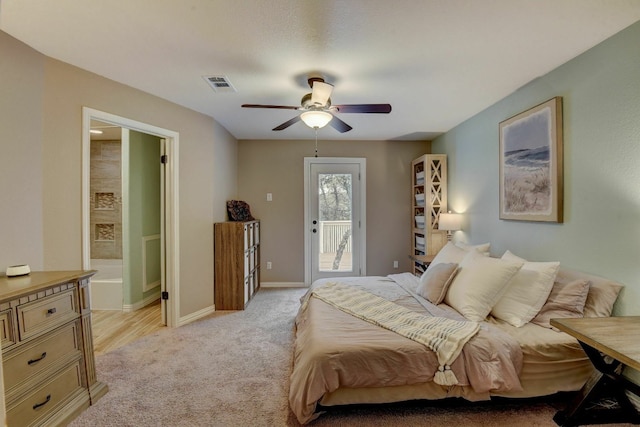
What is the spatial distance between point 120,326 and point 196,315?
0.79 metres

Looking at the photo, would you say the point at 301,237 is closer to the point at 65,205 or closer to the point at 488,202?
the point at 488,202

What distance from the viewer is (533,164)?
256cm

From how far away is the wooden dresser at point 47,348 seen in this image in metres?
1.55

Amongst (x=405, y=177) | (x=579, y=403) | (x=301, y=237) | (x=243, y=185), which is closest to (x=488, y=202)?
(x=405, y=177)

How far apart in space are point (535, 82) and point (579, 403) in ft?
7.99

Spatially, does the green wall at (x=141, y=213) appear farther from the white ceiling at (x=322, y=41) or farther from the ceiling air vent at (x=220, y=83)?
the ceiling air vent at (x=220, y=83)

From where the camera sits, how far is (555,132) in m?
2.33

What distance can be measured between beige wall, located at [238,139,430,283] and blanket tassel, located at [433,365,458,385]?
3.09 meters

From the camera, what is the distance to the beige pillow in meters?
2.48

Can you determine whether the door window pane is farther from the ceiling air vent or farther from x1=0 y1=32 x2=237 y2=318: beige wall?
x1=0 y1=32 x2=237 y2=318: beige wall

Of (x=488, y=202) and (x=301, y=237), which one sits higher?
(x=488, y=202)

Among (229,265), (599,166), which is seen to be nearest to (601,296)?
(599,166)

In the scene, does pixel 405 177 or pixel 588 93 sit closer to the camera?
pixel 588 93

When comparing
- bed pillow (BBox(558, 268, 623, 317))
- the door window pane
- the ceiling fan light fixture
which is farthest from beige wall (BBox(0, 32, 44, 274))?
bed pillow (BBox(558, 268, 623, 317))
